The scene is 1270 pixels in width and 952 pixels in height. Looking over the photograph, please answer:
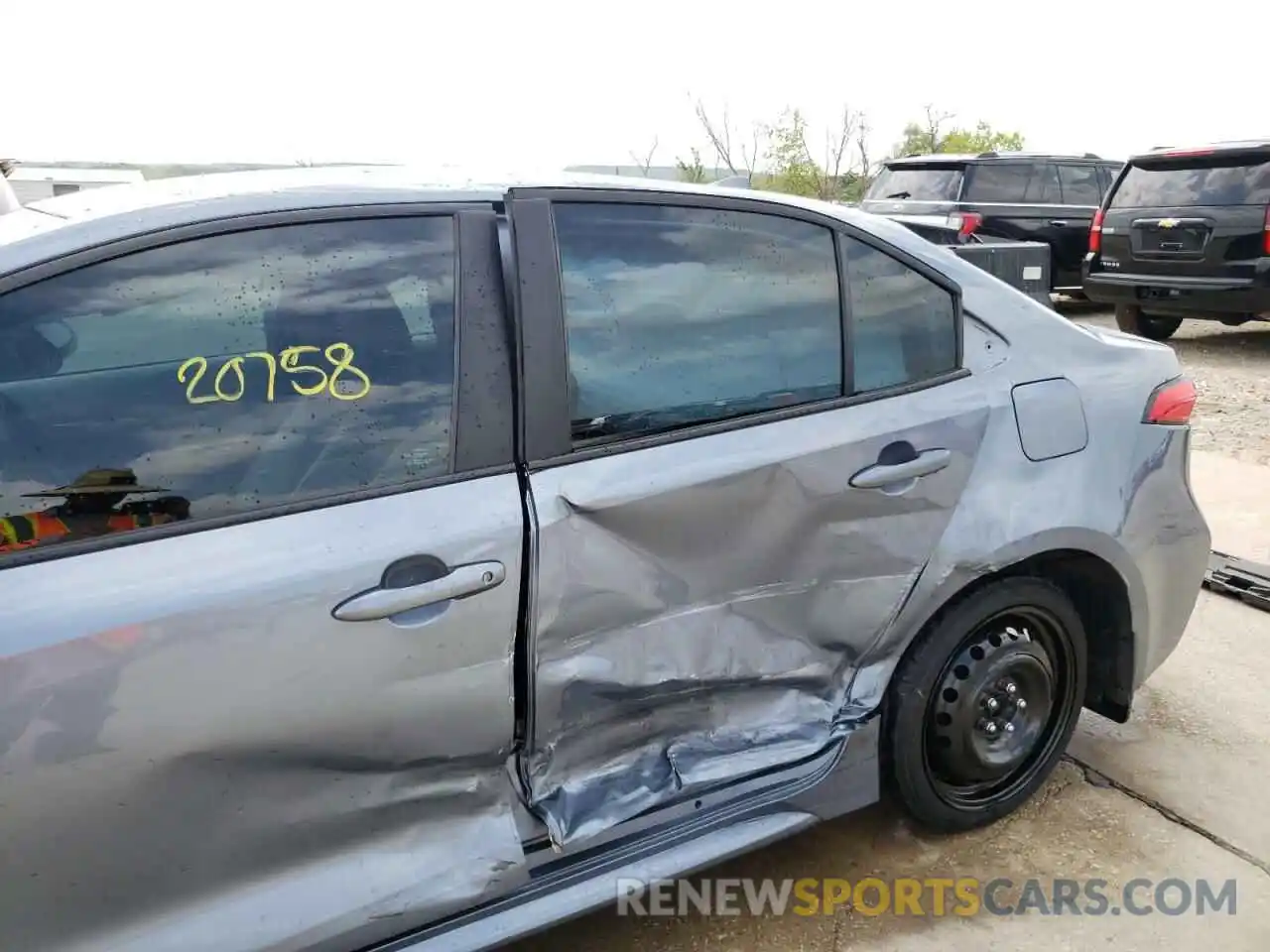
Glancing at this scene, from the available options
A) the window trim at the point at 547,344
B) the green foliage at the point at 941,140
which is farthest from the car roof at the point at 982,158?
the green foliage at the point at 941,140

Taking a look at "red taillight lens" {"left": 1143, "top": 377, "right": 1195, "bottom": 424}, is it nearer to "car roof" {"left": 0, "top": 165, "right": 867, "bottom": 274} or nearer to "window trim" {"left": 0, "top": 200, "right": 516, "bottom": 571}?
"car roof" {"left": 0, "top": 165, "right": 867, "bottom": 274}

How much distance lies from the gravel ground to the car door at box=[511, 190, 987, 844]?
182 inches

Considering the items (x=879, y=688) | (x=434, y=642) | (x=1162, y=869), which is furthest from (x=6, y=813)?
(x=1162, y=869)

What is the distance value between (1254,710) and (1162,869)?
1.03 m

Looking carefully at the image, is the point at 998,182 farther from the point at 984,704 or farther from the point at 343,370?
the point at 343,370

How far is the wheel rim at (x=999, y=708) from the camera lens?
2.48 m

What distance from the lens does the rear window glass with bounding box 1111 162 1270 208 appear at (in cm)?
797

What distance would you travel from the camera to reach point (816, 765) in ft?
7.48

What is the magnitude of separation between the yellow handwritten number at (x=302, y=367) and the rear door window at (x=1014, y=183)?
9765 millimetres

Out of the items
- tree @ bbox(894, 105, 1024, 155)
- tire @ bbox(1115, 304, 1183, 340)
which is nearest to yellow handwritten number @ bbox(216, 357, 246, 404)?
tire @ bbox(1115, 304, 1183, 340)

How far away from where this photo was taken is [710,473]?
207cm

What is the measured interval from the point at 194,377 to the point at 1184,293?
8.66 metres

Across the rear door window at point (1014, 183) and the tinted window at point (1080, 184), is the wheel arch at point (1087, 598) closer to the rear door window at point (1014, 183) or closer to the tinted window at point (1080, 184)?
the rear door window at point (1014, 183)

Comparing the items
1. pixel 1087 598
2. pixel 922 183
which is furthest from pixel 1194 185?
pixel 1087 598
